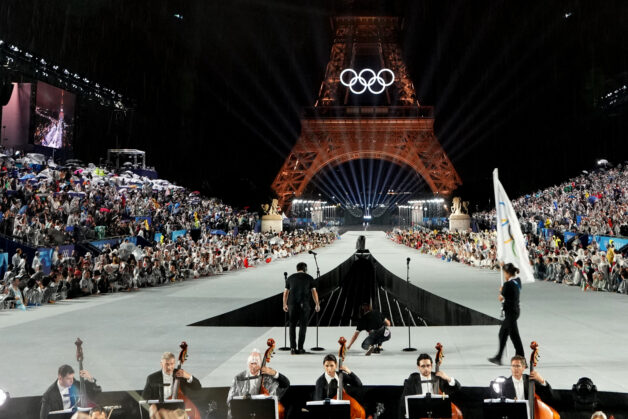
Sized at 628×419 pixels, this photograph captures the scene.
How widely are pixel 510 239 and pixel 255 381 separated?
14.5ft

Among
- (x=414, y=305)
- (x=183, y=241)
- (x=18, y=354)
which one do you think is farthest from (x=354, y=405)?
(x=183, y=241)

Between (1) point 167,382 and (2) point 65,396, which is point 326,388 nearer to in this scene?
(1) point 167,382

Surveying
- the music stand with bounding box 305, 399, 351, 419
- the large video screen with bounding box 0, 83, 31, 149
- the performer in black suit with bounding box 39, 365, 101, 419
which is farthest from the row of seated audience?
the music stand with bounding box 305, 399, 351, 419

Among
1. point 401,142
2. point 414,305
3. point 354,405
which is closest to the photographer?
point 354,405

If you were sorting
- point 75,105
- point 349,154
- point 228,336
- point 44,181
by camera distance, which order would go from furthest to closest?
1. point 349,154
2. point 75,105
3. point 44,181
4. point 228,336

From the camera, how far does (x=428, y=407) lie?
4.58 m

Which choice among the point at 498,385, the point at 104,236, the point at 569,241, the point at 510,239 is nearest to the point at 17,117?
the point at 104,236

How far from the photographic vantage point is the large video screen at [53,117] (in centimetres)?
3691

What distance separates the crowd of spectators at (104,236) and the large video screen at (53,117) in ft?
19.5

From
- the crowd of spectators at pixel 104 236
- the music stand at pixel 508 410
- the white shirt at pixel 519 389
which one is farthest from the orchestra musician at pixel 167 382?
the crowd of spectators at pixel 104 236

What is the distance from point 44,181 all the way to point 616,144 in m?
39.9

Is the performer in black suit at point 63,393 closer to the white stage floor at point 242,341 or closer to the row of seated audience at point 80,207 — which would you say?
the white stage floor at point 242,341

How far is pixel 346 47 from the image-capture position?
153 ft

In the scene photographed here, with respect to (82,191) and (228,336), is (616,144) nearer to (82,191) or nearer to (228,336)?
(82,191)
